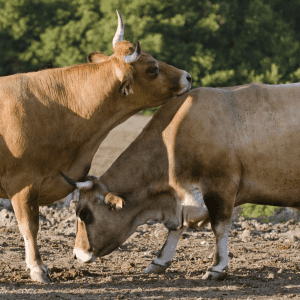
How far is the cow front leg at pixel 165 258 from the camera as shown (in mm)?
6302

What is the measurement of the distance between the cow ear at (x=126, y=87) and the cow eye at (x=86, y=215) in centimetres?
135

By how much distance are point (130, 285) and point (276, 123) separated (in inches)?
94.2

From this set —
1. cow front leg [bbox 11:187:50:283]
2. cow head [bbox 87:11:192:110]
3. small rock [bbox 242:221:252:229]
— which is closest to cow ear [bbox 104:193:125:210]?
cow front leg [bbox 11:187:50:283]

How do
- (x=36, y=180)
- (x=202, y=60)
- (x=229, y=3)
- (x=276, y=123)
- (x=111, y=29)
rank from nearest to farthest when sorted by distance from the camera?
(x=36, y=180), (x=276, y=123), (x=111, y=29), (x=202, y=60), (x=229, y=3)

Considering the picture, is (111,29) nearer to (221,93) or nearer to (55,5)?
(55,5)

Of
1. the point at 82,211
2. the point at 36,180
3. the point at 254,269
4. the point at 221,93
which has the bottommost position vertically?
the point at 254,269

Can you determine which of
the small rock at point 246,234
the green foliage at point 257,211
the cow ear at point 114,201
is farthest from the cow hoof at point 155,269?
the green foliage at point 257,211

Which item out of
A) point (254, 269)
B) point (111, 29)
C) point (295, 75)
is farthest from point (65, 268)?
point (295, 75)

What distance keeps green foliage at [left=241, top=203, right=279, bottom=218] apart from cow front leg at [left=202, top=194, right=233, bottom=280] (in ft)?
13.4

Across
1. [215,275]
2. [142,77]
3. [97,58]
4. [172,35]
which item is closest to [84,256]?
[215,275]

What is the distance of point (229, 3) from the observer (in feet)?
72.5

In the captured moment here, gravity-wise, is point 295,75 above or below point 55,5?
below

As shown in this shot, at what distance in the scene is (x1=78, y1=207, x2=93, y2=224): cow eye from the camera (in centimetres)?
594

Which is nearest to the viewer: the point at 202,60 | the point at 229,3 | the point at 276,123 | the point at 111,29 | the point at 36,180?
the point at 36,180
